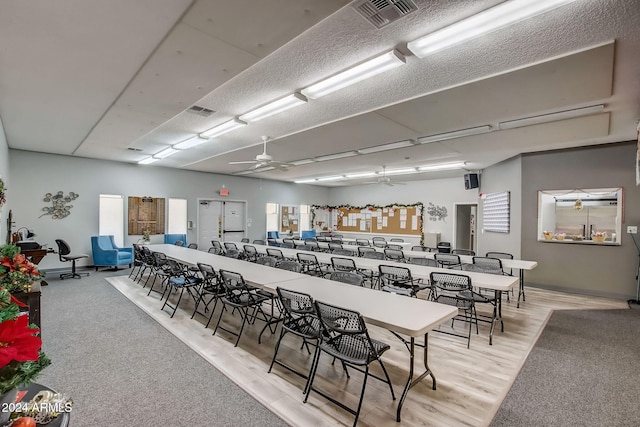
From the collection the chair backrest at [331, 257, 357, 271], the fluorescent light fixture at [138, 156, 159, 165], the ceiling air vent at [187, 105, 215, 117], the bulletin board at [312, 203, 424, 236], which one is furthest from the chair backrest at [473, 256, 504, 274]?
the fluorescent light fixture at [138, 156, 159, 165]

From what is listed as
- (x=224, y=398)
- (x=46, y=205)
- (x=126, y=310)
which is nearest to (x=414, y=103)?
(x=224, y=398)

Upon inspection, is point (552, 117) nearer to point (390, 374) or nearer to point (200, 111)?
point (390, 374)

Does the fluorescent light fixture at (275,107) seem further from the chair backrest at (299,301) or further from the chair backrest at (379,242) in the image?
the chair backrest at (379,242)

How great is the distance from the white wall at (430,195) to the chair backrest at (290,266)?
756 cm

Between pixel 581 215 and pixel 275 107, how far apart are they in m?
6.64

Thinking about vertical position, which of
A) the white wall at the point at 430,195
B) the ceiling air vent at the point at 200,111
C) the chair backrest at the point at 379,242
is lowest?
the chair backrest at the point at 379,242

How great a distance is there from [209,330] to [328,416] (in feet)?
7.27

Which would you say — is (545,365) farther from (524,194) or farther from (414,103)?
(524,194)

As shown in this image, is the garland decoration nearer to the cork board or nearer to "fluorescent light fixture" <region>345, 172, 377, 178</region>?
"fluorescent light fixture" <region>345, 172, 377, 178</region>

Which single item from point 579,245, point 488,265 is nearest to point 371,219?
point 579,245

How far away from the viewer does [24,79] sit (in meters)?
3.38

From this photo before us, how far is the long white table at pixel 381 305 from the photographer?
2207 mm

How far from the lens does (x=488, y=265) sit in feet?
15.7

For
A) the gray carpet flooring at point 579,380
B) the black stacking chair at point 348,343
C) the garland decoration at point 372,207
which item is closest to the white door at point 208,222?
the garland decoration at point 372,207
